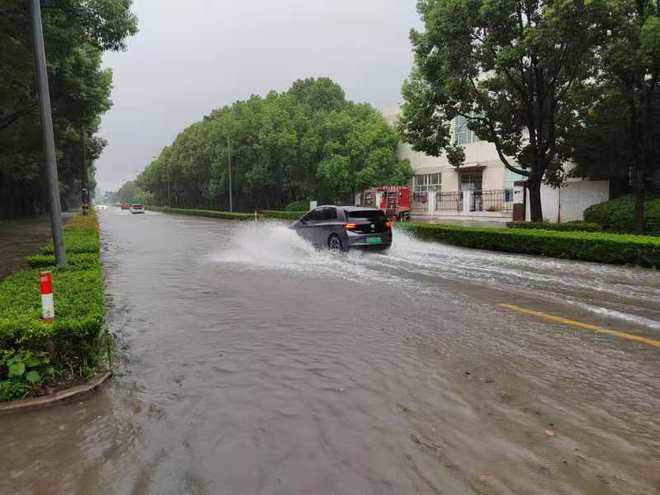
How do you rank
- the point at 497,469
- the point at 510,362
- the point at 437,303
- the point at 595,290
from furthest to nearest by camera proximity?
1. the point at 595,290
2. the point at 437,303
3. the point at 510,362
4. the point at 497,469

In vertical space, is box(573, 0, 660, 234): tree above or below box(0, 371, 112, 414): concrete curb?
above

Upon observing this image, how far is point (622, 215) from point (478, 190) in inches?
580

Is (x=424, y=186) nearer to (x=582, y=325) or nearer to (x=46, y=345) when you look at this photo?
(x=582, y=325)

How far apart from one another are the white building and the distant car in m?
12.4

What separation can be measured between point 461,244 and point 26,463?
55.3ft

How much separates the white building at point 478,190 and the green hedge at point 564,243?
9.10 metres

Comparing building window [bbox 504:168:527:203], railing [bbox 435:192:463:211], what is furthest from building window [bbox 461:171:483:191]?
railing [bbox 435:192:463:211]

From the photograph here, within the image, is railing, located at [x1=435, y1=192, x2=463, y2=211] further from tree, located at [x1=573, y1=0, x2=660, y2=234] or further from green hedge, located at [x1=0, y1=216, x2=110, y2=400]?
green hedge, located at [x1=0, y1=216, x2=110, y2=400]

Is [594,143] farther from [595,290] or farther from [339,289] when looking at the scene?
[339,289]

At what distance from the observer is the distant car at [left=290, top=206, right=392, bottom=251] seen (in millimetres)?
15305

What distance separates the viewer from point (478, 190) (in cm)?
3775

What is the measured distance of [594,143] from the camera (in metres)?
23.8

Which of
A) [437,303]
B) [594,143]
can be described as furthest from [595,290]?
[594,143]

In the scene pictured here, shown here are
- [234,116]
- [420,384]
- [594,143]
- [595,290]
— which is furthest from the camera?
[234,116]
